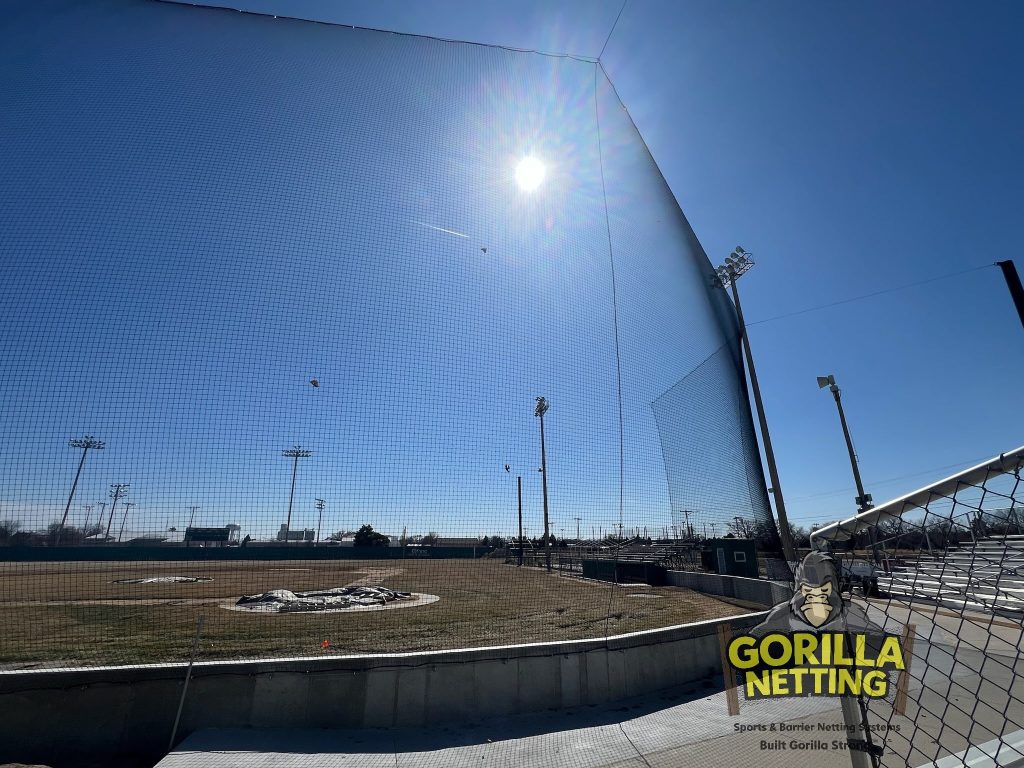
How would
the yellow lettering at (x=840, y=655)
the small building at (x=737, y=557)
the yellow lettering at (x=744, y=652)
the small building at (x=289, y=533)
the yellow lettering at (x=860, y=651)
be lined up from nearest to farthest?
the yellow lettering at (x=840, y=655) < the yellow lettering at (x=860, y=651) < the yellow lettering at (x=744, y=652) < the small building at (x=289, y=533) < the small building at (x=737, y=557)

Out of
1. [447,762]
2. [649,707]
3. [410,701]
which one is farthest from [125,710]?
[649,707]

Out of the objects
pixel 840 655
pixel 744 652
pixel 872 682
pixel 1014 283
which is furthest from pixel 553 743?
pixel 1014 283

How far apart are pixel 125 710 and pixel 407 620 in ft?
15.3

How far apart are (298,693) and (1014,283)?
7.96 meters

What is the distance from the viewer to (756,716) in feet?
11.9

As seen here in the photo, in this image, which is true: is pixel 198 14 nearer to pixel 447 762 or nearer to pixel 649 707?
pixel 447 762

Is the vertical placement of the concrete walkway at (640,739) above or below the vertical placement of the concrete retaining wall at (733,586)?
below

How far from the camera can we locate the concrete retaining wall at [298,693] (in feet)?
10.7

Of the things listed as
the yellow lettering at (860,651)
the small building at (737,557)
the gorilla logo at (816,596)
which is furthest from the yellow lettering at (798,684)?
the small building at (737,557)

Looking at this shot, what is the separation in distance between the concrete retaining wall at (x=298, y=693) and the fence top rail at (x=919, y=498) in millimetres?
2991

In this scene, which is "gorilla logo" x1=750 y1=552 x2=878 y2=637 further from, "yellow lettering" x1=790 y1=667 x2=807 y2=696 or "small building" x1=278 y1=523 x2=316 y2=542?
"small building" x1=278 y1=523 x2=316 y2=542

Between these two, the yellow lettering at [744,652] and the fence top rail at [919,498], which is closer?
the fence top rail at [919,498]

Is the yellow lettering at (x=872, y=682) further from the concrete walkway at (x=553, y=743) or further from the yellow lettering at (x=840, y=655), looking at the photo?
the concrete walkway at (x=553, y=743)

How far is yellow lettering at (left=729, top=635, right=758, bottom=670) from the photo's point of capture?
4684 millimetres
